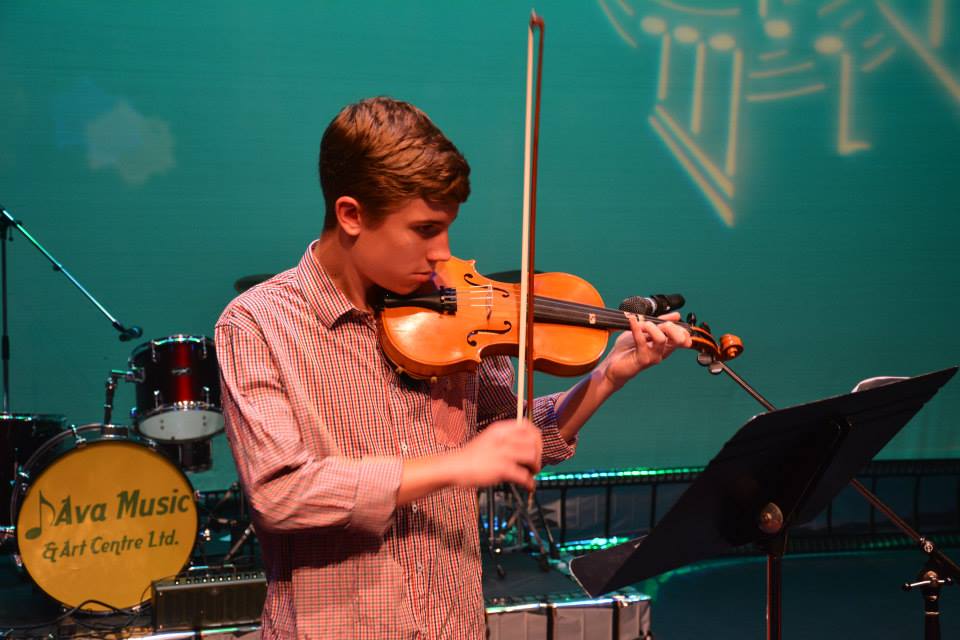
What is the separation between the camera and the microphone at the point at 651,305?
2115mm

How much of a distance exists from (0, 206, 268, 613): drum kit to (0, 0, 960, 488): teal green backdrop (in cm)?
68

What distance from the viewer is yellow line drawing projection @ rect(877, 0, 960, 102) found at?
16.3 feet

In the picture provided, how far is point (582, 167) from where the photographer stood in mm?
4824

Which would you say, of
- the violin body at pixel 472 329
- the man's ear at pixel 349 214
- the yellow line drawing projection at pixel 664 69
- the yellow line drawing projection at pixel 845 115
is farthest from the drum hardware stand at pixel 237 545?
the yellow line drawing projection at pixel 845 115

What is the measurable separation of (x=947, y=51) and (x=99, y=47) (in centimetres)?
458

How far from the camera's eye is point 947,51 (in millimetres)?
5020

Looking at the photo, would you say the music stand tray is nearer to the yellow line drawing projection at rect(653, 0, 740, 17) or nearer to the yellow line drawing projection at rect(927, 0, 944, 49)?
the yellow line drawing projection at rect(653, 0, 740, 17)

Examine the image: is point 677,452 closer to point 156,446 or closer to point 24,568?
point 156,446

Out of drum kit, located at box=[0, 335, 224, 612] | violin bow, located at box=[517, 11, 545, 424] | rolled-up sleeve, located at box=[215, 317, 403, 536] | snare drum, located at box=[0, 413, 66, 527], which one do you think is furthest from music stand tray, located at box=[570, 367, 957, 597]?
snare drum, located at box=[0, 413, 66, 527]

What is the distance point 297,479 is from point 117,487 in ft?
9.31

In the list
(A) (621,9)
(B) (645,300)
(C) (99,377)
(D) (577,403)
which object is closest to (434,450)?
(D) (577,403)

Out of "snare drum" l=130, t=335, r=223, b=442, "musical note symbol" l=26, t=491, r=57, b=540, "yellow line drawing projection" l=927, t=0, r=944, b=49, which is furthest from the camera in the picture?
"yellow line drawing projection" l=927, t=0, r=944, b=49

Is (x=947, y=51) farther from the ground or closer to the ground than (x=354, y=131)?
farther from the ground

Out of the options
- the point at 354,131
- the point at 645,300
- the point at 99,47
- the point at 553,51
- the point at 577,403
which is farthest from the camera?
the point at 553,51
